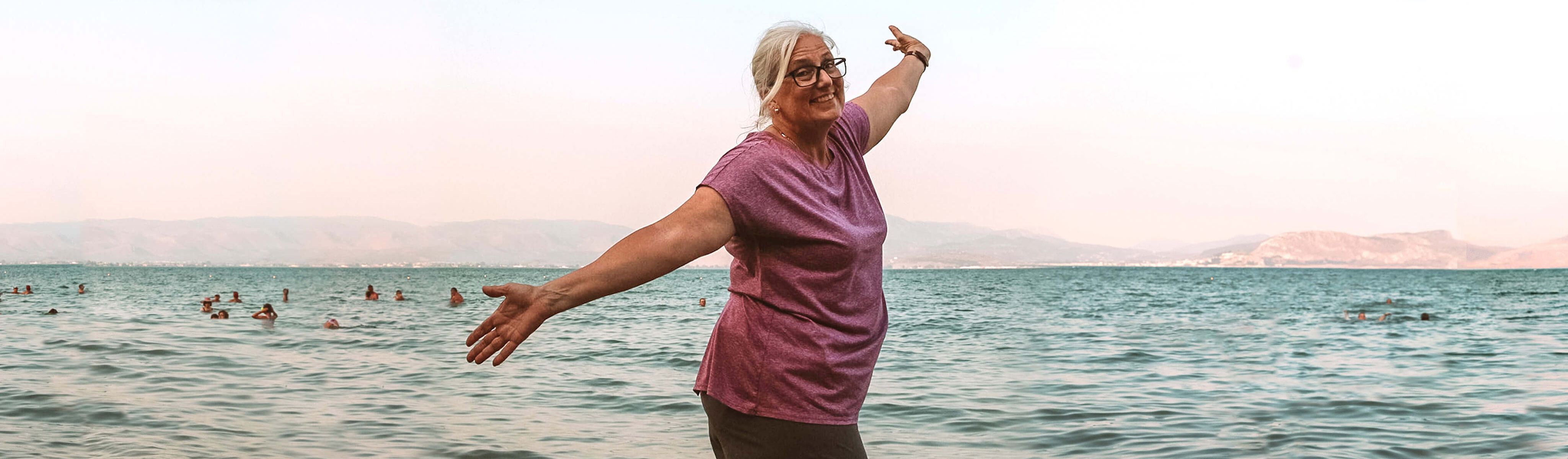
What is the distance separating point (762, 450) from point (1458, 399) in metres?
9.41

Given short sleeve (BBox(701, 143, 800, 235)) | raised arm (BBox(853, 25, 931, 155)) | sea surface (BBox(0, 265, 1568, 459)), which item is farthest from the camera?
sea surface (BBox(0, 265, 1568, 459))

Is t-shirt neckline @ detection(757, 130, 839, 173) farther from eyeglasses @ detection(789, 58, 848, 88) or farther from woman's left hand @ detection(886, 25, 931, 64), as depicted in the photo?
woman's left hand @ detection(886, 25, 931, 64)

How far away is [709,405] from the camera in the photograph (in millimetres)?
2156

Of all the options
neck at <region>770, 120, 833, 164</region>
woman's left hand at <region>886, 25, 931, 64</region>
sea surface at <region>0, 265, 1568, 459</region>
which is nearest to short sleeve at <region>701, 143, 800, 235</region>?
neck at <region>770, 120, 833, 164</region>

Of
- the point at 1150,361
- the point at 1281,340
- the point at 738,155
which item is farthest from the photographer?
the point at 1281,340

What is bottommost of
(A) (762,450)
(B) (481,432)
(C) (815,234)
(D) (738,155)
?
(B) (481,432)

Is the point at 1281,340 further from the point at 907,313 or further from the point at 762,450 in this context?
the point at 762,450

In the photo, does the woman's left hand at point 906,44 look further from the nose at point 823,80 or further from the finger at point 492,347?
the finger at point 492,347

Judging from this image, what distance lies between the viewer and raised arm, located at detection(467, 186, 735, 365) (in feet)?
5.41

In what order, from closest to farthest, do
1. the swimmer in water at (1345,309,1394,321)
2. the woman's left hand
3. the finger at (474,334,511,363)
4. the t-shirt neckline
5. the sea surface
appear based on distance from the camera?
the finger at (474,334,511,363)
the t-shirt neckline
the woman's left hand
the sea surface
the swimmer in water at (1345,309,1394,321)

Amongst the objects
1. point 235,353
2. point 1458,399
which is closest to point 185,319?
point 235,353

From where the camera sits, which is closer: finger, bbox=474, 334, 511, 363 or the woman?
finger, bbox=474, 334, 511, 363

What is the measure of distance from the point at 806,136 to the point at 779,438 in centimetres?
56

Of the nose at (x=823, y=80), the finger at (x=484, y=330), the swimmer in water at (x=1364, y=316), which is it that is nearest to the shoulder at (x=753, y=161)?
the nose at (x=823, y=80)
